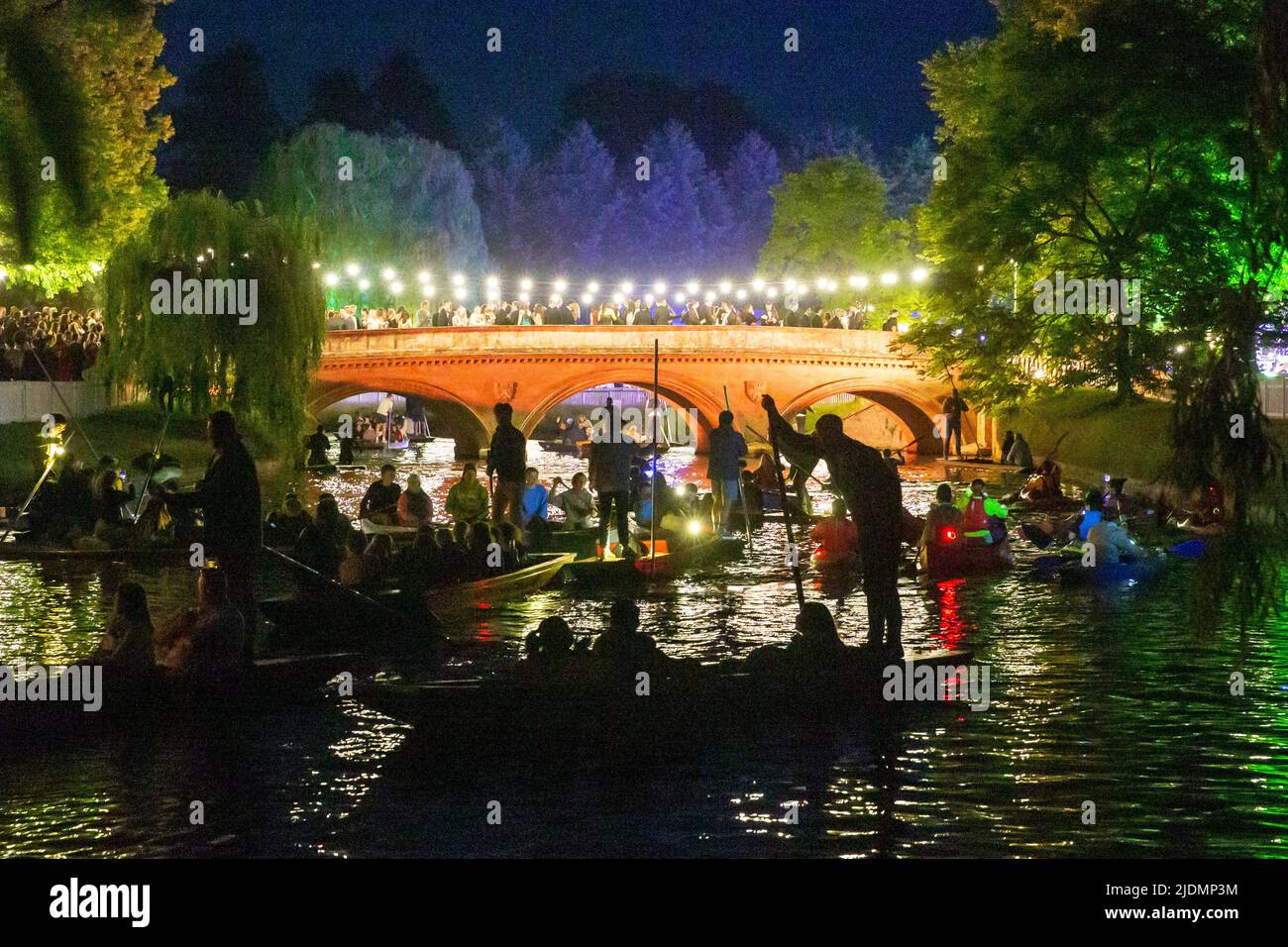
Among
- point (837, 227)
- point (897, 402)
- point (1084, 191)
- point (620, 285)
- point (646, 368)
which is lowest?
point (897, 402)

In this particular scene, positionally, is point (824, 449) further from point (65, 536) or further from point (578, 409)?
point (578, 409)

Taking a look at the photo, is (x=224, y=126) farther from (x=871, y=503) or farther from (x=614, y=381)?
(x=871, y=503)

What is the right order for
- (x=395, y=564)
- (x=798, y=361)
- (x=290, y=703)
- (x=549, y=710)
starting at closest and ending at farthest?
(x=549, y=710) < (x=290, y=703) < (x=395, y=564) < (x=798, y=361)

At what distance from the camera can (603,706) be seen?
11141mm

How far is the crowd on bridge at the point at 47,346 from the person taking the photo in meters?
36.7

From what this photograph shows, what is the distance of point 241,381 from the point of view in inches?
1302

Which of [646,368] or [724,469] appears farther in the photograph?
[646,368]

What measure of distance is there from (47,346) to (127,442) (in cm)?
528

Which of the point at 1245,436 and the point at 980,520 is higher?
the point at 1245,436

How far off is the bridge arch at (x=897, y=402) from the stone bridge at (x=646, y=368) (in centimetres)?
6

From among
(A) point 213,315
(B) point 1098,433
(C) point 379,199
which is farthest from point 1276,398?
(C) point 379,199

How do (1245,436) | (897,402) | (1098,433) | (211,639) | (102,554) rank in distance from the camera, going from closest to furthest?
(1245,436) < (211,639) < (102,554) < (1098,433) < (897,402)
